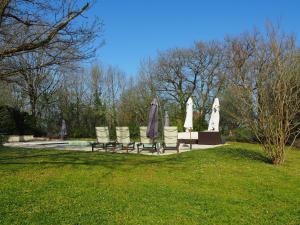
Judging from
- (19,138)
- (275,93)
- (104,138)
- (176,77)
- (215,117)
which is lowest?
(19,138)

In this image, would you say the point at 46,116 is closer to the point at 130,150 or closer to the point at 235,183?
the point at 130,150

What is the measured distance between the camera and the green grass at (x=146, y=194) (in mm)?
4469

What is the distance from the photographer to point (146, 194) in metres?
5.68

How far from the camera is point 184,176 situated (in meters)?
7.48

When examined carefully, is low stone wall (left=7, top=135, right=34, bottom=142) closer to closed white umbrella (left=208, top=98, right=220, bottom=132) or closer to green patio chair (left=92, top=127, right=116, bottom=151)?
green patio chair (left=92, top=127, right=116, bottom=151)

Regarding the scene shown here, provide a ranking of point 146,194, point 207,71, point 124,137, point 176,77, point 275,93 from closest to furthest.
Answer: point 146,194, point 275,93, point 124,137, point 207,71, point 176,77

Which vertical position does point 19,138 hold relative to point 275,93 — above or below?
below

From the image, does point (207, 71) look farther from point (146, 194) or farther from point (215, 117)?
point (146, 194)

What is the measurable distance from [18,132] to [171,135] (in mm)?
16822

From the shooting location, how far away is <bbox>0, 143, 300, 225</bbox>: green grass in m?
4.47

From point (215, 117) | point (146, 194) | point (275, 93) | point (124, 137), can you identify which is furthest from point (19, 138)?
point (146, 194)

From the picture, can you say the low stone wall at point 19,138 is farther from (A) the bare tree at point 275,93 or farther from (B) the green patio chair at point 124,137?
(A) the bare tree at point 275,93

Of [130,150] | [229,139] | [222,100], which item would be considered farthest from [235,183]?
[222,100]

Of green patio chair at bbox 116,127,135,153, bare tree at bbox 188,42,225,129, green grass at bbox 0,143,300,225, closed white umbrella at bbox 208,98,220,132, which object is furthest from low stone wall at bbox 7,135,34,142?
bare tree at bbox 188,42,225,129
